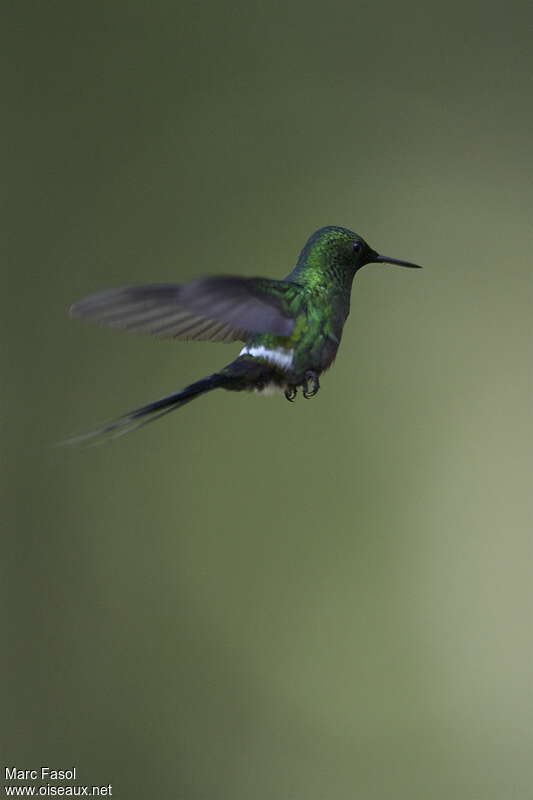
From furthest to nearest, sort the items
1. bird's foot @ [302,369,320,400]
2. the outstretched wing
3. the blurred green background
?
the blurred green background, bird's foot @ [302,369,320,400], the outstretched wing

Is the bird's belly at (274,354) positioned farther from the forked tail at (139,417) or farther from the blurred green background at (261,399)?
the blurred green background at (261,399)

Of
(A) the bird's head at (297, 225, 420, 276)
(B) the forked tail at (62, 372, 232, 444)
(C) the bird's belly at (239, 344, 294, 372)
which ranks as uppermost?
(A) the bird's head at (297, 225, 420, 276)

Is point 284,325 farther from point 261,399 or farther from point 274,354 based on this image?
point 261,399

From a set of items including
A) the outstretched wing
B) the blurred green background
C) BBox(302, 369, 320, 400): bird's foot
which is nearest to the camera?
the outstretched wing

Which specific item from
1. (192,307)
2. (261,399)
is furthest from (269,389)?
(261,399)

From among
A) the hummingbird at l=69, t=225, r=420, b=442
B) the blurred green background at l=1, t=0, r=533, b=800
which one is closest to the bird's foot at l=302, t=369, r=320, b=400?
the hummingbird at l=69, t=225, r=420, b=442

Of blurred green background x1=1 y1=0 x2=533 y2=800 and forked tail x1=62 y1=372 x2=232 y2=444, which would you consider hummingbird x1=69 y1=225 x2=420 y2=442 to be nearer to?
forked tail x1=62 y1=372 x2=232 y2=444
